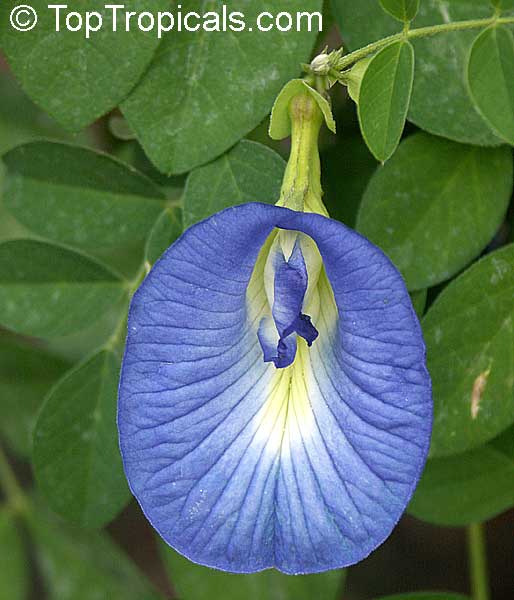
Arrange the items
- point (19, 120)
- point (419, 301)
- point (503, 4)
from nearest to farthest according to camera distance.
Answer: point (503, 4) < point (419, 301) < point (19, 120)

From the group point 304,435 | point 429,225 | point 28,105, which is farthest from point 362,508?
point 28,105

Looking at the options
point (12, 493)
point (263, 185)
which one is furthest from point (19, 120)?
point (263, 185)

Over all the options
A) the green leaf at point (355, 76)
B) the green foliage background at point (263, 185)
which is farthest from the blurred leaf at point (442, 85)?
the green leaf at point (355, 76)

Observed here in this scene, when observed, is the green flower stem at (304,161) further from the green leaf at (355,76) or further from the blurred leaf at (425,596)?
the blurred leaf at (425,596)

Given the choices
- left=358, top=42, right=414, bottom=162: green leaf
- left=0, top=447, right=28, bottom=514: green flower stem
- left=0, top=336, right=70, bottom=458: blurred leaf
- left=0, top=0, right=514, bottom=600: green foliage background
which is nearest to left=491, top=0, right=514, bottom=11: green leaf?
left=0, top=0, right=514, bottom=600: green foliage background

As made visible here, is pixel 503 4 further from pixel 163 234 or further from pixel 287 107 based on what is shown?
pixel 163 234
